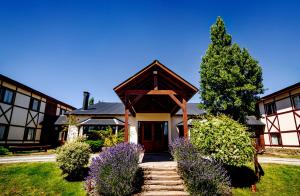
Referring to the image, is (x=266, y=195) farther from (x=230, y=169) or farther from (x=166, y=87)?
(x=166, y=87)

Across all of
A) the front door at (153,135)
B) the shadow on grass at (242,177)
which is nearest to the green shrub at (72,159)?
the shadow on grass at (242,177)

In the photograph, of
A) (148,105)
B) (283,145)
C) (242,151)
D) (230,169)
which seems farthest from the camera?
(283,145)

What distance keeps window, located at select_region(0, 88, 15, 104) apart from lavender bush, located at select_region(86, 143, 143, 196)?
18.1m

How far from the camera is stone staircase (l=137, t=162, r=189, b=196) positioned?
6.89 metres

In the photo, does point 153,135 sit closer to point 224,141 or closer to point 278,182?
point 224,141

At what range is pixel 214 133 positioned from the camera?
8.16 m

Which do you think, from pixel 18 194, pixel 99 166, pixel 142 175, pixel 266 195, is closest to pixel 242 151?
pixel 266 195

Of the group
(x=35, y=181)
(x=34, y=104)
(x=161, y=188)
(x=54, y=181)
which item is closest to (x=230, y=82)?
(x=161, y=188)

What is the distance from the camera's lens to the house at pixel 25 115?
63.5ft

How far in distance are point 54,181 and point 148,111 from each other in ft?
32.2

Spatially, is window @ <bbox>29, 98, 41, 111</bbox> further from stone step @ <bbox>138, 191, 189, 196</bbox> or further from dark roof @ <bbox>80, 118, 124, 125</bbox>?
stone step @ <bbox>138, 191, 189, 196</bbox>

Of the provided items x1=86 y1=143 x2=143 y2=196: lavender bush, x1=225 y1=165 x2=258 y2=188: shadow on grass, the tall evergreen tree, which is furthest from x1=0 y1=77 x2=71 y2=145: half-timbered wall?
x1=225 y1=165 x2=258 y2=188: shadow on grass

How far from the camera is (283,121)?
65.4 ft

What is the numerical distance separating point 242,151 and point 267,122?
61.2 feet
